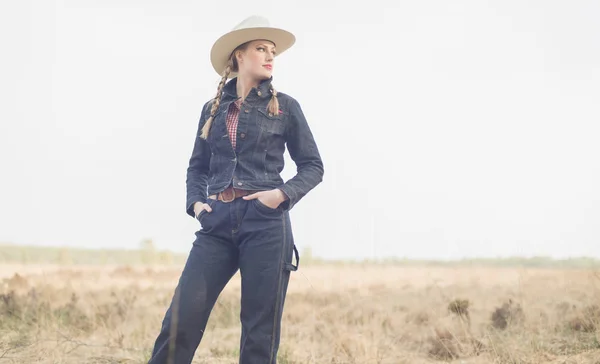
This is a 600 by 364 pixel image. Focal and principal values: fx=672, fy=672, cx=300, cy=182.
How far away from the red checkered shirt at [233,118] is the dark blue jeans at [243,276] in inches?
15.9

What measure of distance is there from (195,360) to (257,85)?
3.35 meters

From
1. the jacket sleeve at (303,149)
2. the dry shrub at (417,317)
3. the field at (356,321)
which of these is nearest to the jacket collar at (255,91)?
the jacket sleeve at (303,149)

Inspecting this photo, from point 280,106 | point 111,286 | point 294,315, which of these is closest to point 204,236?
point 280,106

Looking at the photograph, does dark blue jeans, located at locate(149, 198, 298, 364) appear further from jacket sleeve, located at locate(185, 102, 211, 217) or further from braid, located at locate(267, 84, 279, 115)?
braid, located at locate(267, 84, 279, 115)

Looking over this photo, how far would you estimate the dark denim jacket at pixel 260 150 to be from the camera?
3816 millimetres

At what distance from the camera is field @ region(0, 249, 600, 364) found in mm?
6402

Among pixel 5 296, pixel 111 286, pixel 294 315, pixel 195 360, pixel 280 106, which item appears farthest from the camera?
pixel 111 286

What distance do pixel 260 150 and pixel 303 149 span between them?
266 mm

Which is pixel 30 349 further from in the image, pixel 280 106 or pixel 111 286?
pixel 111 286

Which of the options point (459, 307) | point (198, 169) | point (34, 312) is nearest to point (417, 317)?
point (459, 307)

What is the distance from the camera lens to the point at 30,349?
6363 mm

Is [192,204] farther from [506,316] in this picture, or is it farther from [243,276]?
[506,316]

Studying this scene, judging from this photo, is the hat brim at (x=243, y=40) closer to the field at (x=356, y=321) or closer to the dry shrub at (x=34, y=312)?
the field at (x=356, y=321)

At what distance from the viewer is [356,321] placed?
352 inches
